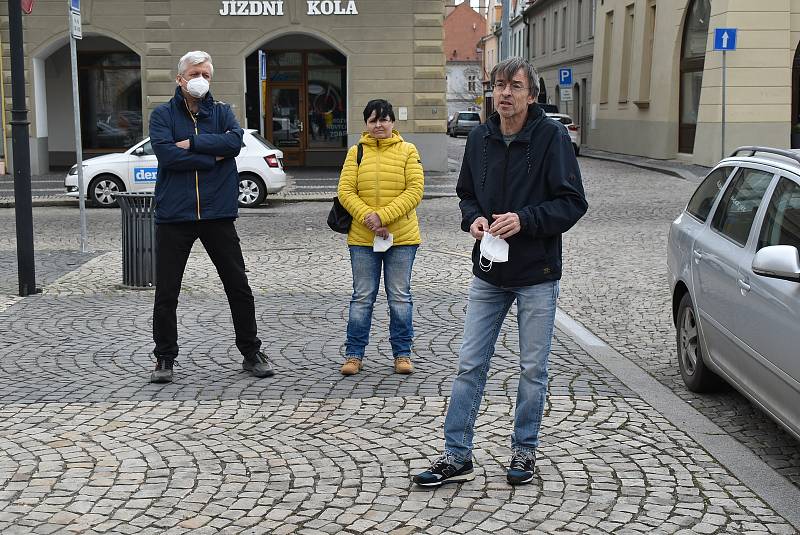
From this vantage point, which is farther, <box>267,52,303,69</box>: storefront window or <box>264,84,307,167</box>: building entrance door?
<box>264,84,307,167</box>: building entrance door

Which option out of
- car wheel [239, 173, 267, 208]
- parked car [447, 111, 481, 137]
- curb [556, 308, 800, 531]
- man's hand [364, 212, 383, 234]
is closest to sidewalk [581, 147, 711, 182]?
car wheel [239, 173, 267, 208]

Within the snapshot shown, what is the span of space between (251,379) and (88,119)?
Result: 79.2 feet

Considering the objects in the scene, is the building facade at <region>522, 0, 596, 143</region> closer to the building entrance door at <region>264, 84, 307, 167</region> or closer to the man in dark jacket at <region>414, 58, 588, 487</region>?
the building entrance door at <region>264, 84, 307, 167</region>

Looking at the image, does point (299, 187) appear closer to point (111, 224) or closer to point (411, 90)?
point (411, 90)

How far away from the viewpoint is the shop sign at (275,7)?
1032 inches

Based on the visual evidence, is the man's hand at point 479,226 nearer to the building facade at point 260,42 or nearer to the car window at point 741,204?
the car window at point 741,204

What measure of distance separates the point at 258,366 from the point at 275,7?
817 inches

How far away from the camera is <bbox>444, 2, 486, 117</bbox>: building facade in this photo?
105938 millimetres

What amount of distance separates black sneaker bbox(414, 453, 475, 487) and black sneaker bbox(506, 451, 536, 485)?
0.19 metres

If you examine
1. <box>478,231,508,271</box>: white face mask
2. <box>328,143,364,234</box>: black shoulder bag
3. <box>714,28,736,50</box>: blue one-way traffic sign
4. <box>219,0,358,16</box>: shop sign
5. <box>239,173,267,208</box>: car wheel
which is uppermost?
<box>219,0,358,16</box>: shop sign

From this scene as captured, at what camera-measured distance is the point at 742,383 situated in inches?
222

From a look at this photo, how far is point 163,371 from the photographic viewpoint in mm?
6750

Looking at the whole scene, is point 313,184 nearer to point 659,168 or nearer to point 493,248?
point 659,168

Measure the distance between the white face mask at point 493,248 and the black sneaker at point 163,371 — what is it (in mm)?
2819
